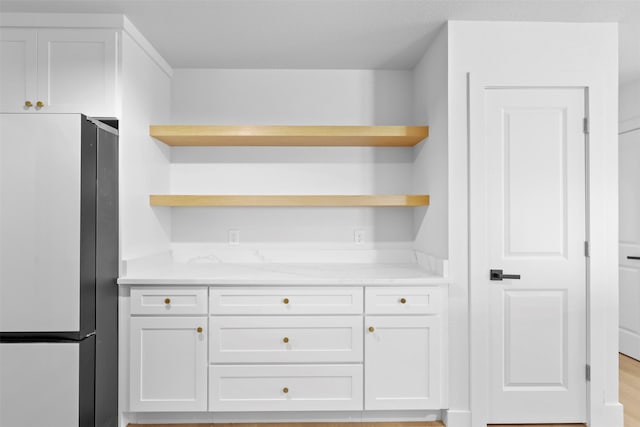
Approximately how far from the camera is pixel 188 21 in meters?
2.68

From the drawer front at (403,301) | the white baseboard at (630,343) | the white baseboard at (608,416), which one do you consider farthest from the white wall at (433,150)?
the white baseboard at (630,343)

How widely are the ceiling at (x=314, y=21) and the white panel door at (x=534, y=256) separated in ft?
1.52

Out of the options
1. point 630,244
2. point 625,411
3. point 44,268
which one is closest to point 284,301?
point 44,268

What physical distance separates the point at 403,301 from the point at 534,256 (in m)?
0.81

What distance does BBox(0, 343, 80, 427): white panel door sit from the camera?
2.10m

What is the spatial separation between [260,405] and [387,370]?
2.51 feet

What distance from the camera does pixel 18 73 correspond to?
2625 mm

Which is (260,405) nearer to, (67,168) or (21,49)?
(67,168)

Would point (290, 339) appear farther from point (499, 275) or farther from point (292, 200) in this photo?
point (499, 275)

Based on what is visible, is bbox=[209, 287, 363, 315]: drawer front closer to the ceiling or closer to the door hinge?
the door hinge

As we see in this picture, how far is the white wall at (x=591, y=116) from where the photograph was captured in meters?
2.68

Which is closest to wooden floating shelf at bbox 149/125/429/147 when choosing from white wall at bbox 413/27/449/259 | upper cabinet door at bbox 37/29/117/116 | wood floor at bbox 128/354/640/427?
white wall at bbox 413/27/449/259

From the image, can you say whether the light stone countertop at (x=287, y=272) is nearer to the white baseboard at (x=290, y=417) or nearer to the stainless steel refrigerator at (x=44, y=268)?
the stainless steel refrigerator at (x=44, y=268)

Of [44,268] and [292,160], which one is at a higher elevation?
[292,160]
